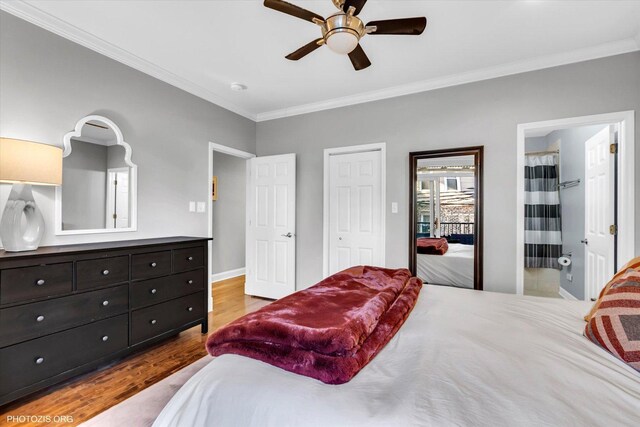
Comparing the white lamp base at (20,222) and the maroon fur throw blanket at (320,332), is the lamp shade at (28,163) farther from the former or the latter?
the maroon fur throw blanket at (320,332)

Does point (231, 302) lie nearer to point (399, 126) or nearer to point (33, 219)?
point (33, 219)

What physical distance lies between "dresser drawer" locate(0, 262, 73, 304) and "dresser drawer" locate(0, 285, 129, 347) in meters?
0.06

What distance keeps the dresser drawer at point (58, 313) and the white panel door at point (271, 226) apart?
2.06 meters

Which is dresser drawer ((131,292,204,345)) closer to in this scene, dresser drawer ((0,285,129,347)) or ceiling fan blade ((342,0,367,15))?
dresser drawer ((0,285,129,347))

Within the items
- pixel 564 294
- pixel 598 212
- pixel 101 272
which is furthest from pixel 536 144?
pixel 101 272

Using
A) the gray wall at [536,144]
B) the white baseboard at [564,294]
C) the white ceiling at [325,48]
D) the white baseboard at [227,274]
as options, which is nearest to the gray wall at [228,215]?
the white baseboard at [227,274]

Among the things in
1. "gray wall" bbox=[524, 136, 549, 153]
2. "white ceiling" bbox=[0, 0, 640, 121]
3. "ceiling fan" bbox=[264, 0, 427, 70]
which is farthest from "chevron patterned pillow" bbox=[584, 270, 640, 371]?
"gray wall" bbox=[524, 136, 549, 153]

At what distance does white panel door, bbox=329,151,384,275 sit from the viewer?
3.61 meters

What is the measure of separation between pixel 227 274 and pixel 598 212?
17.0ft

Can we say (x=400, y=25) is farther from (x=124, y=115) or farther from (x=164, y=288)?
(x=164, y=288)

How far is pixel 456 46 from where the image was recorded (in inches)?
103

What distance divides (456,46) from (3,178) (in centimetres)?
347

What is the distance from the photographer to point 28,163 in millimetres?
1882

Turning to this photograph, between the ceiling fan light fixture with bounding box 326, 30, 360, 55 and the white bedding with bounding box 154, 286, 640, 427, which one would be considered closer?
the white bedding with bounding box 154, 286, 640, 427
